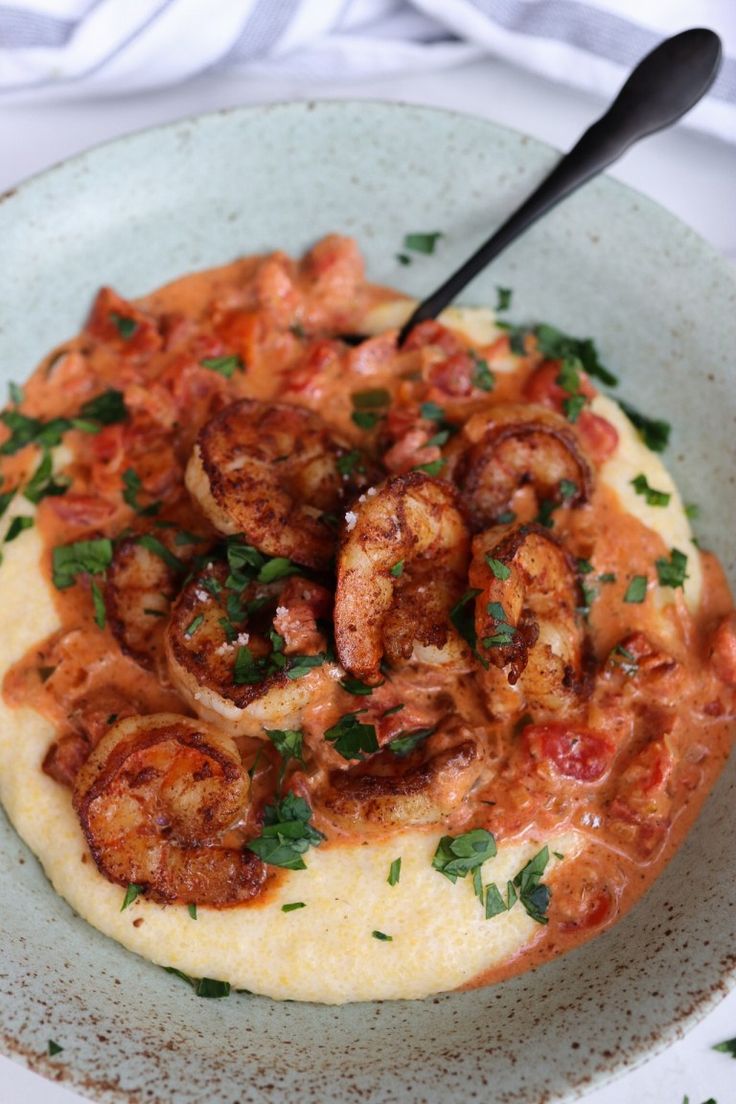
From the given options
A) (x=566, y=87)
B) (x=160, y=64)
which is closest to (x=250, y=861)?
(x=160, y=64)

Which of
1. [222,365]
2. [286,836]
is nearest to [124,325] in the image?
[222,365]

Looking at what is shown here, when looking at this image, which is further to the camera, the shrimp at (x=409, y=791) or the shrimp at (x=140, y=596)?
the shrimp at (x=140, y=596)

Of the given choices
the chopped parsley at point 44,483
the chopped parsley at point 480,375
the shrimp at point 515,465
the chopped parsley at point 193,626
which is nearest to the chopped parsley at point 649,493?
the shrimp at point 515,465

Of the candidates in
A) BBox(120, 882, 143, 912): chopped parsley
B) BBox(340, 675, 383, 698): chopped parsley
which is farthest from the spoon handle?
BBox(120, 882, 143, 912): chopped parsley

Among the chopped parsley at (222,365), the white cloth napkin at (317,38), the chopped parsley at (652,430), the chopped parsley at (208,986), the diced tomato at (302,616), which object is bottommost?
the chopped parsley at (208,986)

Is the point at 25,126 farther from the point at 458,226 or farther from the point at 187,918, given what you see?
the point at 187,918

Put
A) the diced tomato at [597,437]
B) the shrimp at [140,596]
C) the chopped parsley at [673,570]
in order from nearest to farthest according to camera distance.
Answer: the shrimp at [140,596]
the chopped parsley at [673,570]
the diced tomato at [597,437]

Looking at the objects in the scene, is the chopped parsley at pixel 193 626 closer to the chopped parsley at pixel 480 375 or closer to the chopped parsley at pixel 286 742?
the chopped parsley at pixel 286 742
